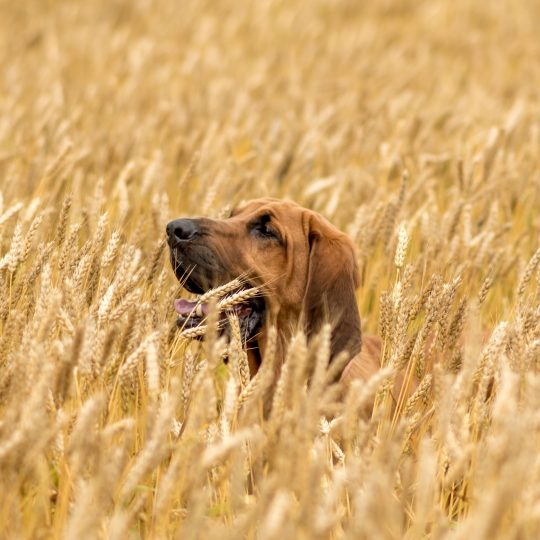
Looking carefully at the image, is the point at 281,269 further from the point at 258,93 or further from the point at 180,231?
the point at 258,93

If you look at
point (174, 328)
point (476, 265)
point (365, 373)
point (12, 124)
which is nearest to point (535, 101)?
point (12, 124)

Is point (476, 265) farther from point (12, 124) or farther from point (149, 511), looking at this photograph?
point (12, 124)

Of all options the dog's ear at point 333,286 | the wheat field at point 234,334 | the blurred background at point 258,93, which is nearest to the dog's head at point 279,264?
the dog's ear at point 333,286

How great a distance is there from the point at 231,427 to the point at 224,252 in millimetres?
1420

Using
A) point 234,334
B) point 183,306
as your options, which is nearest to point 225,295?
point 183,306

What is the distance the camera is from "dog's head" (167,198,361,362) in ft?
13.5

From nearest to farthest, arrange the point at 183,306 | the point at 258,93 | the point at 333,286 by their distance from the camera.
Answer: the point at 183,306, the point at 333,286, the point at 258,93

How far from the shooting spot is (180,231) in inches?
161

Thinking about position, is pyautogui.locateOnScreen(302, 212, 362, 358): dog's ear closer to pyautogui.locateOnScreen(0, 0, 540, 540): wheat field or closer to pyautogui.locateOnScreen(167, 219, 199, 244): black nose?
pyautogui.locateOnScreen(0, 0, 540, 540): wheat field

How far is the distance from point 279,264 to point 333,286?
277 millimetres

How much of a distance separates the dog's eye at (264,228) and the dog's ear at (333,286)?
0.14m

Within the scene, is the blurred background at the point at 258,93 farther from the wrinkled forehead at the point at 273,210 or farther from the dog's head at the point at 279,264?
the dog's head at the point at 279,264

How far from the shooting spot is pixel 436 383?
2.47 meters

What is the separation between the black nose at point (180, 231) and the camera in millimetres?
4098
